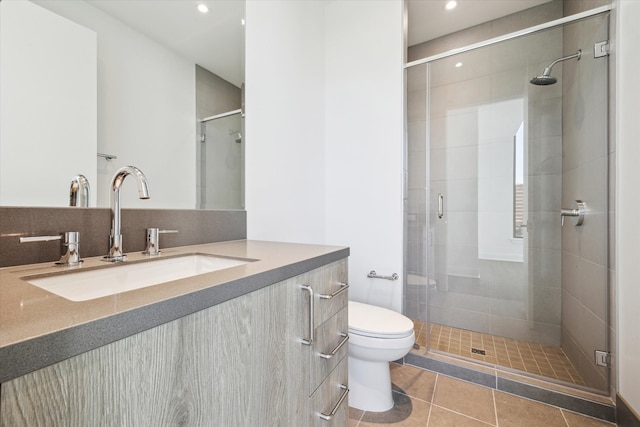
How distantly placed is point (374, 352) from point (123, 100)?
1.48 metres

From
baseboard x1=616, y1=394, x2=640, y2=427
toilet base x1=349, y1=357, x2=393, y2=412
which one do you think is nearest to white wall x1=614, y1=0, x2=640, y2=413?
baseboard x1=616, y1=394, x2=640, y2=427

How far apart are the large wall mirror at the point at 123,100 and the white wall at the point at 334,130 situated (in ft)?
0.78

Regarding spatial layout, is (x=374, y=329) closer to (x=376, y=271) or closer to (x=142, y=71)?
(x=376, y=271)

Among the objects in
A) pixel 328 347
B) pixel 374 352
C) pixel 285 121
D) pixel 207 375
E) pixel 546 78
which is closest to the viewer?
pixel 207 375

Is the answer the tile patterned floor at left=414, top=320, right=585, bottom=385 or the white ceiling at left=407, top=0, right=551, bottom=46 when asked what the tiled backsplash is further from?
the white ceiling at left=407, top=0, right=551, bottom=46

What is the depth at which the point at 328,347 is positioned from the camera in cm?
96

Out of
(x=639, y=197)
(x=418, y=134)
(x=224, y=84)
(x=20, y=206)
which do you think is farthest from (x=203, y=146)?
(x=639, y=197)

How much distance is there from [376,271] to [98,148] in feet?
5.53

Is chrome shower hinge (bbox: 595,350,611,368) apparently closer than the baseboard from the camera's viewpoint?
No

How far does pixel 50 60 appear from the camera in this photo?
0.84m

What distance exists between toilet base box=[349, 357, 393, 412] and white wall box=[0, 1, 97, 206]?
1402mm

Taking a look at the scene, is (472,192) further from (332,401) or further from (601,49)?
(332,401)

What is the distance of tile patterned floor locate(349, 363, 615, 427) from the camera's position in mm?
1400

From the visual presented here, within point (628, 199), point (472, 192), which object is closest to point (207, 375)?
point (628, 199)
